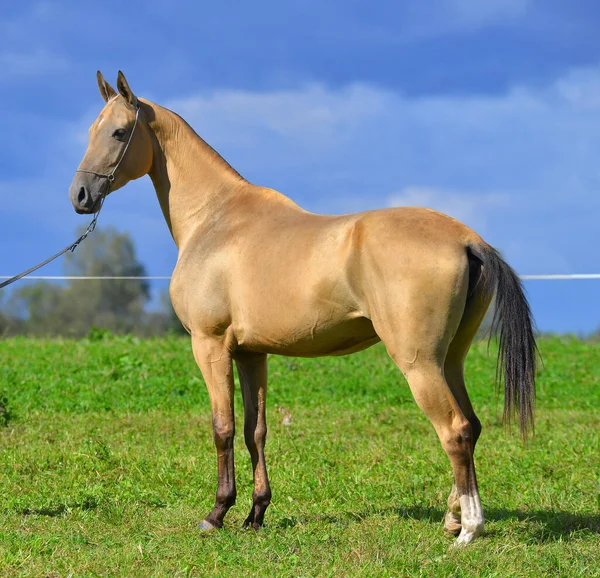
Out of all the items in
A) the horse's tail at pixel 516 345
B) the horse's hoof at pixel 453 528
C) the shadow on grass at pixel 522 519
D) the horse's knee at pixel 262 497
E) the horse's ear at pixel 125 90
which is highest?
the horse's ear at pixel 125 90

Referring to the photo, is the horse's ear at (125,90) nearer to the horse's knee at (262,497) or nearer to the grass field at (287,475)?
the horse's knee at (262,497)

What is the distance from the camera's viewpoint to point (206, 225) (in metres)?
5.45

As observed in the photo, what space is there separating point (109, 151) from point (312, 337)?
1917 millimetres

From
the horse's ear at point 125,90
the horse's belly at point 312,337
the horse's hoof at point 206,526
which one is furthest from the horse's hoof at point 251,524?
the horse's ear at point 125,90

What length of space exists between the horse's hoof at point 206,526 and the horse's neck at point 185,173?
1.90 m

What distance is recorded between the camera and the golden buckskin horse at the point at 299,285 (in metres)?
4.32

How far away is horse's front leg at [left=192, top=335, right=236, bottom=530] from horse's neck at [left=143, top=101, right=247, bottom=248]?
0.93m

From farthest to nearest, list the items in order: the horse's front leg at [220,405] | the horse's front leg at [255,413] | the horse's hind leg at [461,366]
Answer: the horse's front leg at [255,413]
the horse's front leg at [220,405]
the horse's hind leg at [461,366]

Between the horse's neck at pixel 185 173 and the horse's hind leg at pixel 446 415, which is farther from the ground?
the horse's neck at pixel 185 173

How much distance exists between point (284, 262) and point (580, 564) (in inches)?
93.4

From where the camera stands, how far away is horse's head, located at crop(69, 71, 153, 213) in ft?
17.5

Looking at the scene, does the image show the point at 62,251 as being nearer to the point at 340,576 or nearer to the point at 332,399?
the point at 340,576

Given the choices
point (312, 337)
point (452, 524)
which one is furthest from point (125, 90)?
point (452, 524)

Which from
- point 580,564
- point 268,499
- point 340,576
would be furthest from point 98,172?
point 580,564
